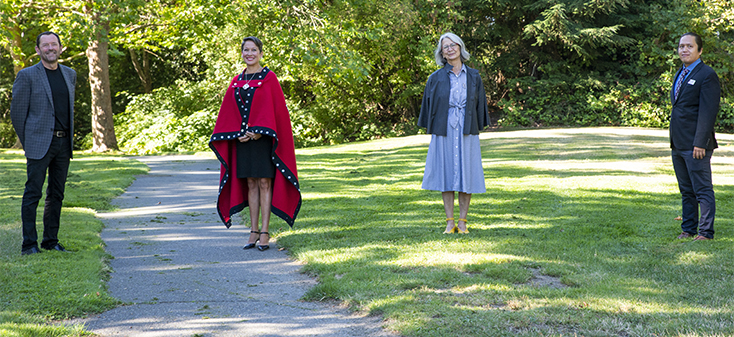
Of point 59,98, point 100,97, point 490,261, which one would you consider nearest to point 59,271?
point 59,98

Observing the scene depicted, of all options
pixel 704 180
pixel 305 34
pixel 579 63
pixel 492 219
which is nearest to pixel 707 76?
pixel 704 180

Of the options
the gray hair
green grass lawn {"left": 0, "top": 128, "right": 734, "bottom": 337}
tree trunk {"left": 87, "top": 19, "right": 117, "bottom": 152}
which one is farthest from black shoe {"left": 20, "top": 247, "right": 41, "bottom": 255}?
tree trunk {"left": 87, "top": 19, "right": 117, "bottom": 152}

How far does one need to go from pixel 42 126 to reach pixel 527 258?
4480 millimetres

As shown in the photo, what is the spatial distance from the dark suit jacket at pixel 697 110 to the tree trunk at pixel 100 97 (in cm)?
1860

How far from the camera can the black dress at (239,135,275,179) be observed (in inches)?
234

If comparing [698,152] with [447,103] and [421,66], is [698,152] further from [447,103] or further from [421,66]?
[421,66]

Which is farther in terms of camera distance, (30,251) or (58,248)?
(58,248)

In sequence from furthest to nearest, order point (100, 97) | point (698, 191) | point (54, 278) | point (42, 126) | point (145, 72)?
point (145, 72), point (100, 97), point (698, 191), point (42, 126), point (54, 278)

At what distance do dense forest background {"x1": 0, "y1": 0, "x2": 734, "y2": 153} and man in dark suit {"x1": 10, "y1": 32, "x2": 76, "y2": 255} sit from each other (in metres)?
15.3

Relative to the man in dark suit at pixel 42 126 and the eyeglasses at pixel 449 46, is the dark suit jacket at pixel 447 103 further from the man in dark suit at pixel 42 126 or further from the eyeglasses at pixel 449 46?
the man in dark suit at pixel 42 126

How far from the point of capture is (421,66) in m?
25.2

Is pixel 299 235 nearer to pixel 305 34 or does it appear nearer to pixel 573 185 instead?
pixel 573 185

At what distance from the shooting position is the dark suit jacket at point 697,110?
564cm

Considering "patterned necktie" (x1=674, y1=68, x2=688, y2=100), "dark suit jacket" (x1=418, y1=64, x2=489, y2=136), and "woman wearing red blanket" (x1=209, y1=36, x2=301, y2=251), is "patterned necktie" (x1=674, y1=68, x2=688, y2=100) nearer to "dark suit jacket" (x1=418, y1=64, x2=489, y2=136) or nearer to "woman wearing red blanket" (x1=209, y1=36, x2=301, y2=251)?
"dark suit jacket" (x1=418, y1=64, x2=489, y2=136)
